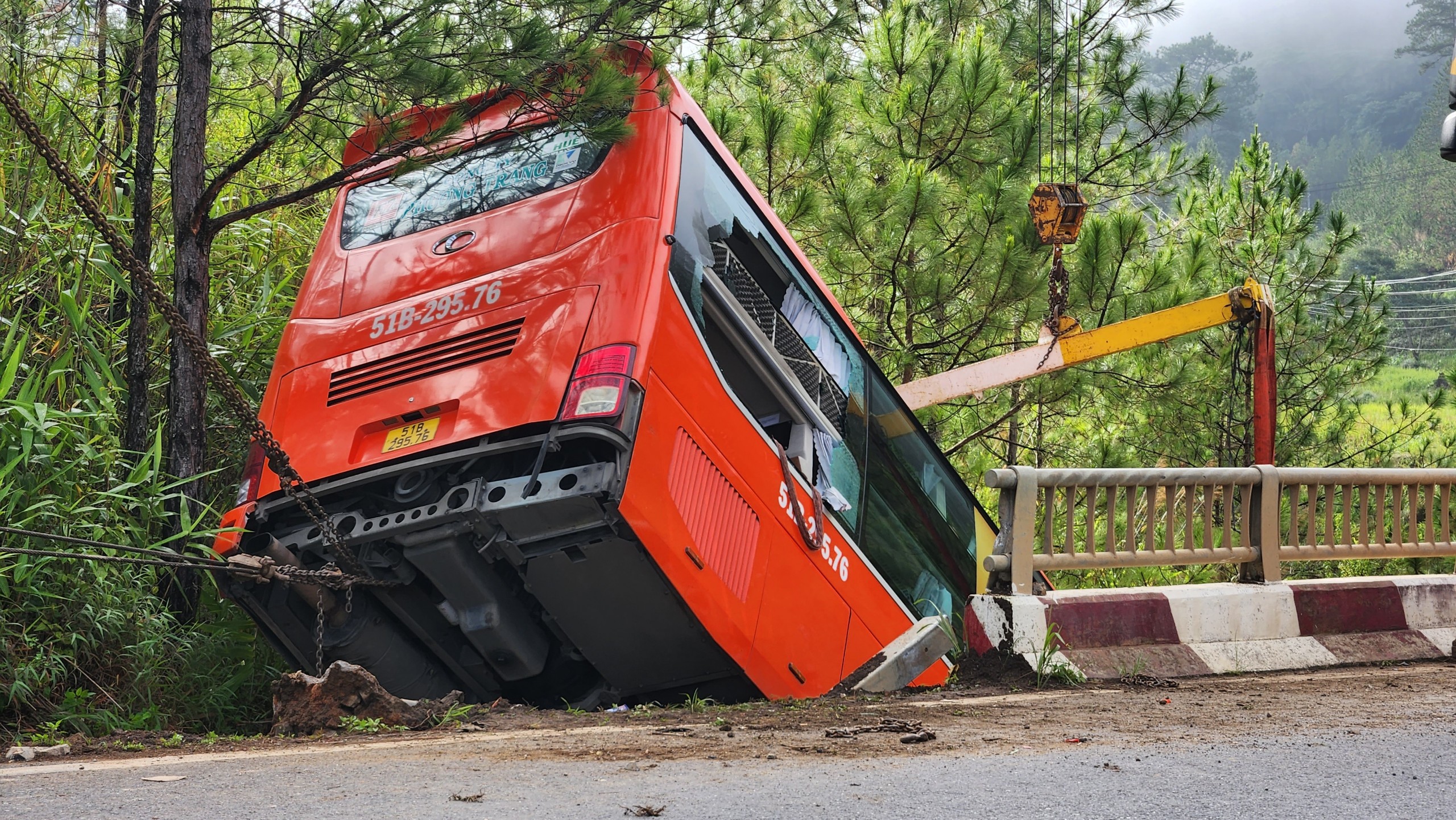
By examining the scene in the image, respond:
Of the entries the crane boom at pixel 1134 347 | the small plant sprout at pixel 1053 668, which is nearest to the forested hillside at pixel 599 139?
the crane boom at pixel 1134 347

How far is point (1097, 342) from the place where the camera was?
920 cm

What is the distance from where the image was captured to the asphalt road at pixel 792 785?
10.0 ft

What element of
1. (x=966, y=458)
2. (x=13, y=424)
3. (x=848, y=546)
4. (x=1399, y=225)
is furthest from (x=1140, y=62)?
(x=1399, y=225)

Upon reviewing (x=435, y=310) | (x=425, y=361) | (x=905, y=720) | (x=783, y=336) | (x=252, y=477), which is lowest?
(x=905, y=720)

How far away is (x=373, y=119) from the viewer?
20.2 ft

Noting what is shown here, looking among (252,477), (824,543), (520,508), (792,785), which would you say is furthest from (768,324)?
(792,785)

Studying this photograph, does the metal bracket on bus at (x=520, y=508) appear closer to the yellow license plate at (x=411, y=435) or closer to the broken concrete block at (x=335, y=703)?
the yellow license plate at (x=411, y=435)

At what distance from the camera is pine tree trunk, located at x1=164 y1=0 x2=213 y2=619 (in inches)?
244

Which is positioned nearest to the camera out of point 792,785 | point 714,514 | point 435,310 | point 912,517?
point 792,785

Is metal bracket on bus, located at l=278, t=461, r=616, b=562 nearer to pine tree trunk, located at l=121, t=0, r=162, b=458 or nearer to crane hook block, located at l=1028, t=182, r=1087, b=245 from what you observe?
pine tree trunk, located at l=121, t=0, r=162, b=458

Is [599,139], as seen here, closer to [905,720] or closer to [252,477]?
[252,477]

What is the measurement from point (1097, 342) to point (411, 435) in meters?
5.90

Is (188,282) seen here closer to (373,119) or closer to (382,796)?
(373,119)

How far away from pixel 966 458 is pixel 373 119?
9.15 metres
